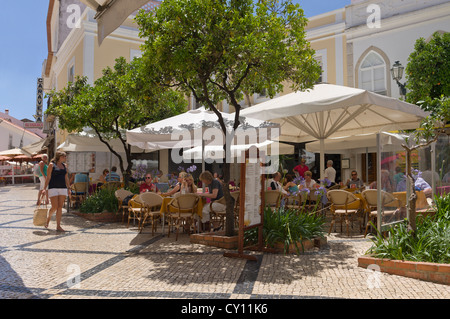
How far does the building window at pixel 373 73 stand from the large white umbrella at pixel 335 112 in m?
6.35

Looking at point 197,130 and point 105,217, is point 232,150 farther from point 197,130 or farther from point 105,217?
point 105,217

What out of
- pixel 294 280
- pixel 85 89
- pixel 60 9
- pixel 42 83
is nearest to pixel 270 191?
pixel 294 280

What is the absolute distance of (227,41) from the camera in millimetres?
6160

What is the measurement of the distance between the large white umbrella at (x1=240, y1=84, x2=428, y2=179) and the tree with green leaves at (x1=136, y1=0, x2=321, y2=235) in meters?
0.77

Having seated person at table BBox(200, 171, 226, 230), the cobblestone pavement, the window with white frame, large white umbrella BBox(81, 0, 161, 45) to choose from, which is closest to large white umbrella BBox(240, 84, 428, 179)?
seated person at table BBox(200, 171, 226, 230)

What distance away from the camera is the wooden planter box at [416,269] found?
14.2 feet

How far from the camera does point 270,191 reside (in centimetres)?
759

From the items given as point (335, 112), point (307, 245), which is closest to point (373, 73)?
point (335, 112)

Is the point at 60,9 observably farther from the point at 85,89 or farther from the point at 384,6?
the point at 384,6

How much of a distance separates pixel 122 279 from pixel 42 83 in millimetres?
32390

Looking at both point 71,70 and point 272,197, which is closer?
point 272,197

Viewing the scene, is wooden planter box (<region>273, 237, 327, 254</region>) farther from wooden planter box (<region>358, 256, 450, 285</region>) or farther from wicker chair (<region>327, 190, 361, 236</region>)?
wooden planter box (<region>358, 256, 450, 285</region>)

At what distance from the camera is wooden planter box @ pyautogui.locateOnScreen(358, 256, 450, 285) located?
433 centimetres

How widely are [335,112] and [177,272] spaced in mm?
6330
